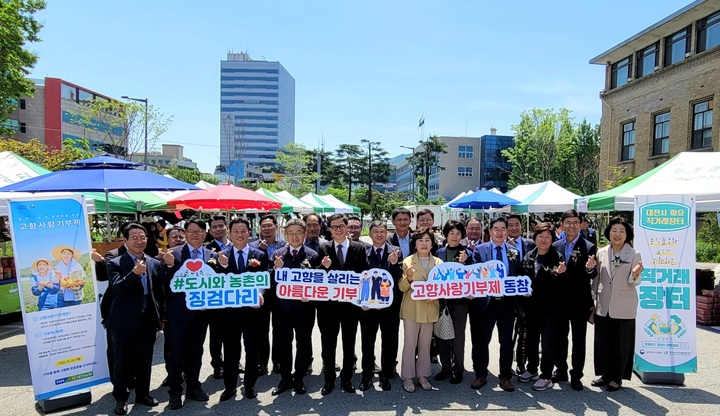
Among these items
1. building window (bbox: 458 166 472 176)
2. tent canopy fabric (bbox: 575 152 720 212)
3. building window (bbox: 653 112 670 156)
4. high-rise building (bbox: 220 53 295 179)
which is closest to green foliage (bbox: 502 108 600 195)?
building window (bbox: 653 112 670 156)

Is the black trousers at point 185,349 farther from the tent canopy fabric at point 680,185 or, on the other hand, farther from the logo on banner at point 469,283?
the tent canopy fabric at point 680,185

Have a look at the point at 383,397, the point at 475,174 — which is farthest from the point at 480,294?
the point at 475,174

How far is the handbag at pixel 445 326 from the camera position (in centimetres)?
446

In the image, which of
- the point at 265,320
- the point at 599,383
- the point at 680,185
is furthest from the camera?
the point at 680,185

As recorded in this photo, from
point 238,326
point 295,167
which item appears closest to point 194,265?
point 238,326

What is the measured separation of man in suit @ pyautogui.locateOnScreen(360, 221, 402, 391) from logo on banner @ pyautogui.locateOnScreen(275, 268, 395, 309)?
14 centimetres

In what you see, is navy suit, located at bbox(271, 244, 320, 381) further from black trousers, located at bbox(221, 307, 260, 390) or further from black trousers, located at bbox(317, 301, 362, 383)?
black trousers, located at bbox(221, 307, 260, 390)

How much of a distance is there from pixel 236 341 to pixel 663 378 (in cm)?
458

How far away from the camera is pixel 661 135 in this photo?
20375mm

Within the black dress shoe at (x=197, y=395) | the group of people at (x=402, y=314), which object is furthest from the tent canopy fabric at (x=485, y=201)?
the black dress shoe at (x=197, y=395)

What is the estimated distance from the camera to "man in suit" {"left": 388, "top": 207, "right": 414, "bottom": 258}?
16.9 feet

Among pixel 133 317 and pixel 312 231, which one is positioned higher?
pixel 312 231

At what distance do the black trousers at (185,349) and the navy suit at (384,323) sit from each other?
63.6 inches

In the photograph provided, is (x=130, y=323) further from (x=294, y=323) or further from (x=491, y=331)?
(x=491, y=331)
